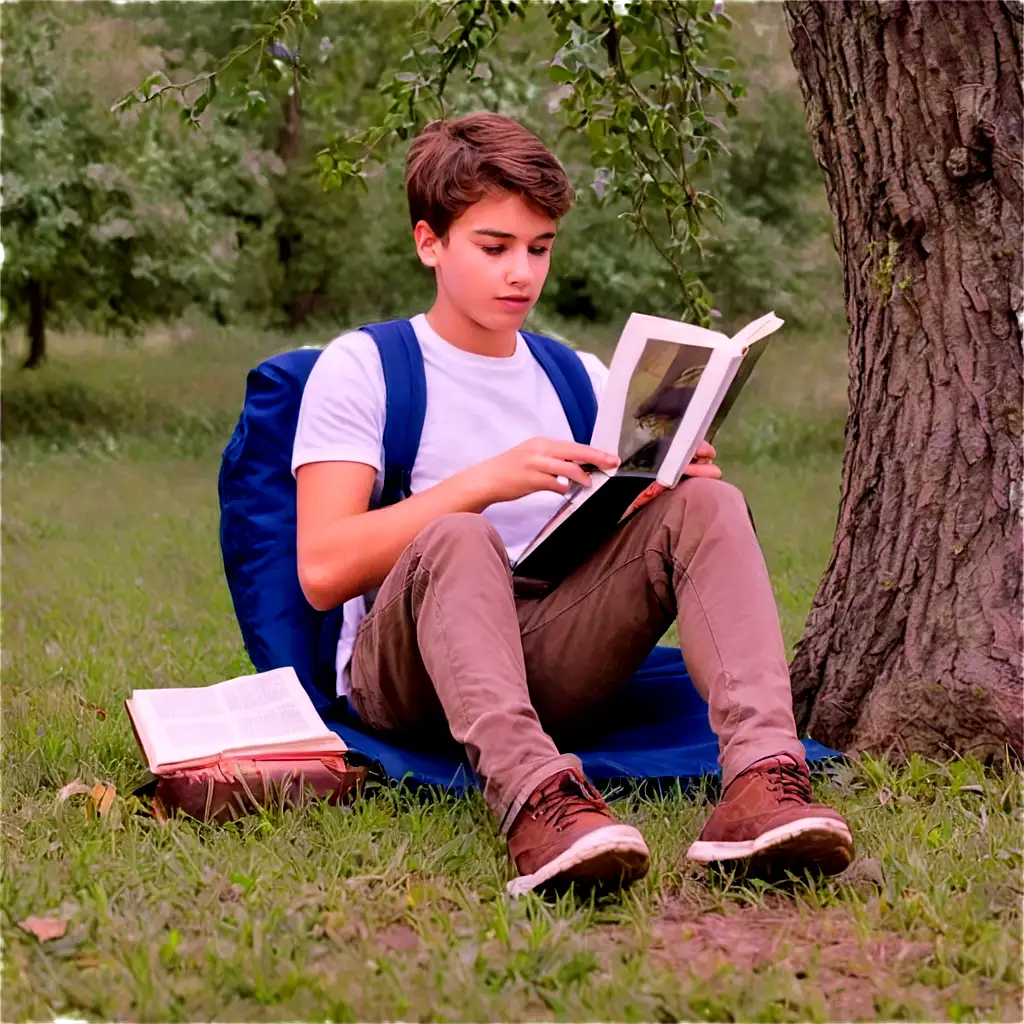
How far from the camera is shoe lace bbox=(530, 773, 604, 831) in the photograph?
8.15ft

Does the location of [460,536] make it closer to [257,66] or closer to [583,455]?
[583,455]

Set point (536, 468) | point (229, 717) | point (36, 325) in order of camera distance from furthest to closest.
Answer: point (36, 325), point (229, 717), point (536, 468)

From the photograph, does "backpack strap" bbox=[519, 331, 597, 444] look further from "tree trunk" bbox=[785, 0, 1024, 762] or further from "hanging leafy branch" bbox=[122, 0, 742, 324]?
"hanging leafy branch" bbox=[122, 0, 742, 324]

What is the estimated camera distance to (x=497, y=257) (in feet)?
10.1

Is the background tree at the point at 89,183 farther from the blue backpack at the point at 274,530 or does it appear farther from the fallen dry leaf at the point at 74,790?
the fallen dry leaf at the point at 74,790

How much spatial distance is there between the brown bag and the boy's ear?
1.09 m

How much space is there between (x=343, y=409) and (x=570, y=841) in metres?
1.07

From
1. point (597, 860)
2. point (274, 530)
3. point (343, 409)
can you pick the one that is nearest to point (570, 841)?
point (597, 860)

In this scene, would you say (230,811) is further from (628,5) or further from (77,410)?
(77,410)

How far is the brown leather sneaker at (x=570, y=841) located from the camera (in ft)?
7.88

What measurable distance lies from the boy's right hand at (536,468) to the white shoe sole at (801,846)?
2.32 ft

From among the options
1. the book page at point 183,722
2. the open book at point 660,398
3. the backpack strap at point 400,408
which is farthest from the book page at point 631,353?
the book page at point 183,722

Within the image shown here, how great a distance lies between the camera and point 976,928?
7.67ft

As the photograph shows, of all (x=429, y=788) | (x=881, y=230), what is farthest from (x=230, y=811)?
(x=881, y=230)
